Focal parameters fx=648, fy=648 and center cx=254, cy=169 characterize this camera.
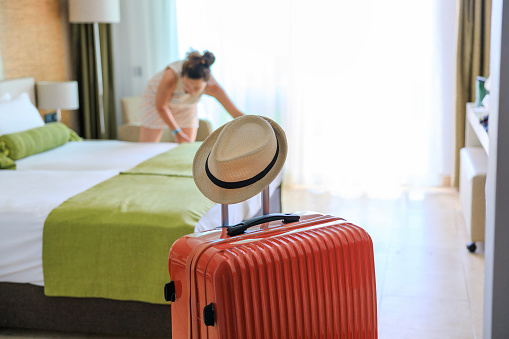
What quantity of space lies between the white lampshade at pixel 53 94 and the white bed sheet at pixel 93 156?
533 millimetres

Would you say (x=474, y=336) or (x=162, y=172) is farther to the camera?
(x=162, y=172)

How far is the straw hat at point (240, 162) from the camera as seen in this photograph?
6.00 feet

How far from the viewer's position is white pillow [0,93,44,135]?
14.3 ft

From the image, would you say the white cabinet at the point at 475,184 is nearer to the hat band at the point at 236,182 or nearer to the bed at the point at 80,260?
the bed at the point at 80,260

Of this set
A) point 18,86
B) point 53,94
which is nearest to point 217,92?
point 53,94

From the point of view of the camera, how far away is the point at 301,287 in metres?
1.78

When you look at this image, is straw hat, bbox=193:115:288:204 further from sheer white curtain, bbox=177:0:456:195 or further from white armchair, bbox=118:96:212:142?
sheer white curtain, bbox=177:0:456:195

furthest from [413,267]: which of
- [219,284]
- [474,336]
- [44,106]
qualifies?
[44,106]

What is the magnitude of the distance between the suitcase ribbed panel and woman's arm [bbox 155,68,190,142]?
2734 millimetres

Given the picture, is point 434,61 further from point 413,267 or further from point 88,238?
point 88,238

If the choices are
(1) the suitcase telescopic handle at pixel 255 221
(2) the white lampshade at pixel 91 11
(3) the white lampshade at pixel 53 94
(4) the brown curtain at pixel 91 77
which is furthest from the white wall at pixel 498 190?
(4) the brown curtain at pixel 91 77

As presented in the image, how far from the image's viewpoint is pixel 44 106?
5195 millimetres

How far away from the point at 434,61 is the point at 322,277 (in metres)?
3.96

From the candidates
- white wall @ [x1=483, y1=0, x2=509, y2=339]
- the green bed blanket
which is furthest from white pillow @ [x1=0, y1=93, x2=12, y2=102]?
white wall @ [x1=483, y1=0, x2=509, y2=339]
